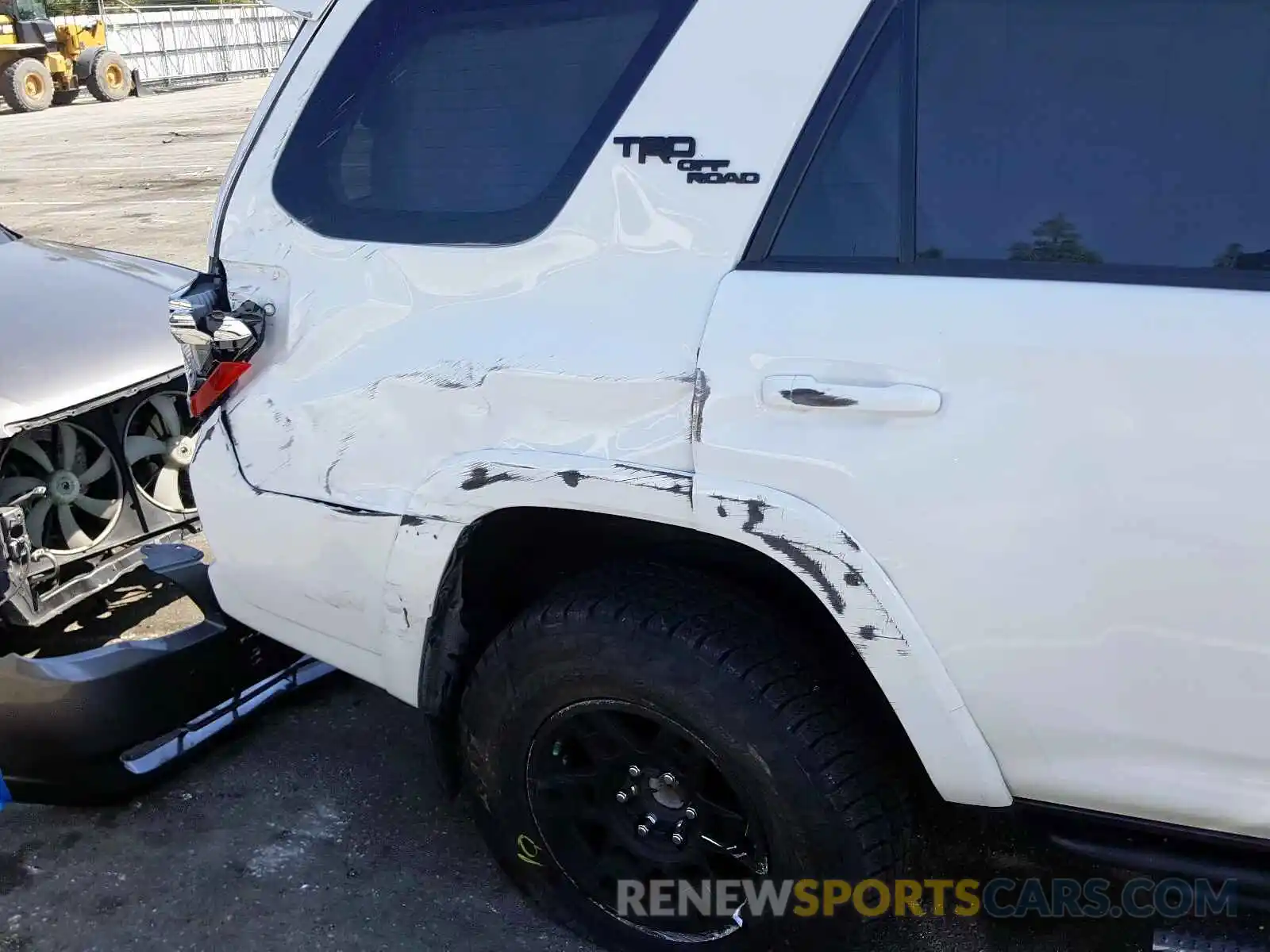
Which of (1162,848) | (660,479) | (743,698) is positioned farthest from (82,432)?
(1162,848)

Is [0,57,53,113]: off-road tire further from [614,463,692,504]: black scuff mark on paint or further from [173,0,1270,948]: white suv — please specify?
[614,463,692,504]: black scuff mark on paint

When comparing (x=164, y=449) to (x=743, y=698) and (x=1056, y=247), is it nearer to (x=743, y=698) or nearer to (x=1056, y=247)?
(x=743, y=698)

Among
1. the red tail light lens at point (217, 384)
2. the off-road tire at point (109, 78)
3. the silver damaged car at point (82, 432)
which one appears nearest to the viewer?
the red tail light lens at point (217, 384)

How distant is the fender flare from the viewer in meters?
1.78

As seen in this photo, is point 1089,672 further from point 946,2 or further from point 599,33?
point 599,33

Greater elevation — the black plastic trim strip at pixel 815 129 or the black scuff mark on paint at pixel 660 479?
the black plastic trim strip at pixel 815 129

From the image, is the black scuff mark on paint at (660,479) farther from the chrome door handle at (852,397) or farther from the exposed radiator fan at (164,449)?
the exposed radiator fan at (164,449)

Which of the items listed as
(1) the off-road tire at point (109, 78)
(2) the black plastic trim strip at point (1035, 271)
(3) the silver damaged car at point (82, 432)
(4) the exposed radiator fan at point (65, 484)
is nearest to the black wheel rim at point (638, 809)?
(2) the black plastic trim strip at point (1035, 271)

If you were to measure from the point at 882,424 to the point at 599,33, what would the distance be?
2.79 feet

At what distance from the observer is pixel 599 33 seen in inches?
78.6

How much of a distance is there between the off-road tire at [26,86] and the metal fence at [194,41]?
10.4 ft

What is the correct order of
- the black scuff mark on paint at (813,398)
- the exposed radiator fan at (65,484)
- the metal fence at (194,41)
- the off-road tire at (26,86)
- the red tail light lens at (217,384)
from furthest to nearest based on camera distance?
the metal fence at (194,41), the off-road tire at (26,86), the exposed radiator fan at (65,484), the red tail light lens at (217,384), the black scuff mark on paint at (813,398)

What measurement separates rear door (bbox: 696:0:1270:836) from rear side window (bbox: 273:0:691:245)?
0.39m

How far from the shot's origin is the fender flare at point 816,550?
178 centimetres
